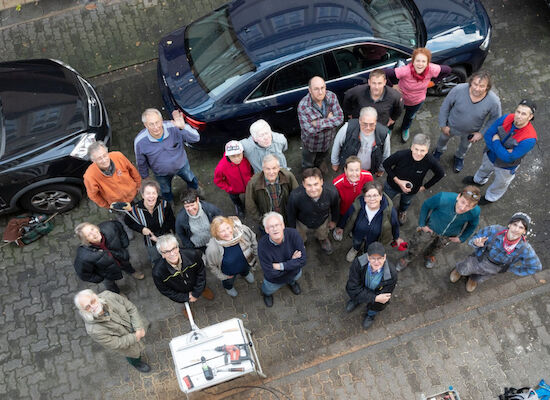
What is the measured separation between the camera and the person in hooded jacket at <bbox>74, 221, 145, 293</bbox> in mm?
4815

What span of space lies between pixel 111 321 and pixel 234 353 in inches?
49.7

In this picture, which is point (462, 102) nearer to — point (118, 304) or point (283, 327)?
point (283, 327)

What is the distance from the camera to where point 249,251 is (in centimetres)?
512

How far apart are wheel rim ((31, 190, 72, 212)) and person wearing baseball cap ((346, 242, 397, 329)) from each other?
420cm

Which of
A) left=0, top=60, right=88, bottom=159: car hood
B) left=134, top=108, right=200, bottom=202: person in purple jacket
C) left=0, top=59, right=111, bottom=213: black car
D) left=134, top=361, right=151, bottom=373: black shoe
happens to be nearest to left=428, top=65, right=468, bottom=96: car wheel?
left=134, top=108, right=200, bottom=202: person in purple jacket

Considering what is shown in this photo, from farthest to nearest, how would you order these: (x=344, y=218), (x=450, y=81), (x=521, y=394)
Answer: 1. (x=450, y=81)
2. (x=344, y=218)
3. (x=521, y=394)

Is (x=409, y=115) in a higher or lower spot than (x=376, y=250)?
higher

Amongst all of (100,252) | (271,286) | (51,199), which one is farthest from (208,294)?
(51,199)

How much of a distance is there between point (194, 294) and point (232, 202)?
1.77 metres

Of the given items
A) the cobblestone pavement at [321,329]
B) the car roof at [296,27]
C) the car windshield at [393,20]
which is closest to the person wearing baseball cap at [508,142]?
the cobblestone pavement at [321,329]

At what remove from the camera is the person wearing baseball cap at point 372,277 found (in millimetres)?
4527

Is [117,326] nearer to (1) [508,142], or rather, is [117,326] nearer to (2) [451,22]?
(1) [508,142]

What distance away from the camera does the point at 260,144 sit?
5199 millimetres

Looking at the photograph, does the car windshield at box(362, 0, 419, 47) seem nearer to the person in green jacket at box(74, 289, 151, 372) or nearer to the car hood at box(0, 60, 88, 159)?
the car hood at box(0, 60, 88, 159)
